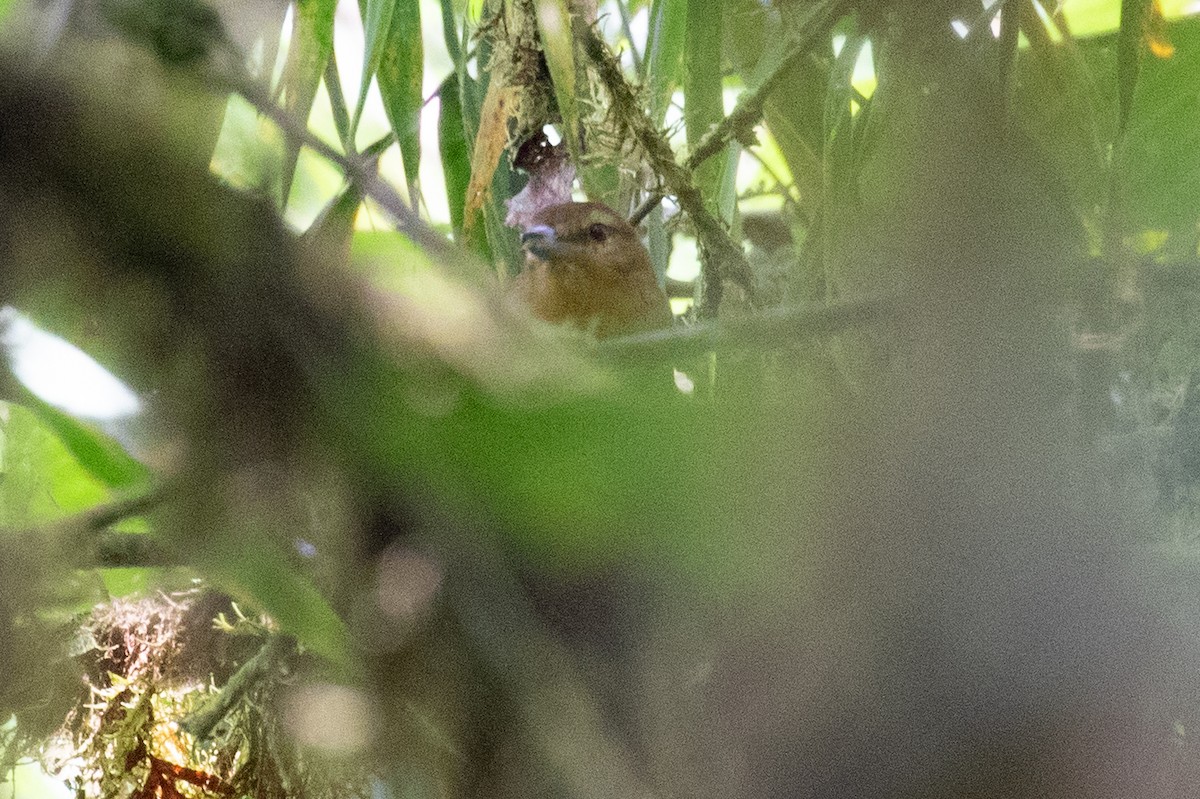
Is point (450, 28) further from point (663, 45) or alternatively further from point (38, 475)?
point (38, 475)

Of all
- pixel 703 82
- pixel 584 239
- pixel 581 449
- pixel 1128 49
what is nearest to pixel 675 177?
pixel 703 82

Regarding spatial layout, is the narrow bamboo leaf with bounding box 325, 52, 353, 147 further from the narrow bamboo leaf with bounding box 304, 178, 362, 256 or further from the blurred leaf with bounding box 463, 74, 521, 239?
the narrow bamboo leaf with bounding box 304, 178, 362, 256

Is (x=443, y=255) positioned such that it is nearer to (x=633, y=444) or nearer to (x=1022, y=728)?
(x=633, y=444)

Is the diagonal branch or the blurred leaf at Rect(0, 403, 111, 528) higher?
the diagonal branch

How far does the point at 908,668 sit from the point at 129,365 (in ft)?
1.45

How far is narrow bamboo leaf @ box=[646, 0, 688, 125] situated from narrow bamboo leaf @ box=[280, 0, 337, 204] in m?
0.34

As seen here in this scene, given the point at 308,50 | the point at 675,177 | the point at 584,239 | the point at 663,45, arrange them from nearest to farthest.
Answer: the point at 308,50 → the point at 675,177 → the point at 663,45 → the point at 584,239

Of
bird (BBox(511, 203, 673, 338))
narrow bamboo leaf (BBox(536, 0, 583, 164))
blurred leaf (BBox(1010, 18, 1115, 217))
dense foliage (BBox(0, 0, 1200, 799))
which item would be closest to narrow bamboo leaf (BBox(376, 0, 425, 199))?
dense foliage (BBox(0, 0, 1200, 799))

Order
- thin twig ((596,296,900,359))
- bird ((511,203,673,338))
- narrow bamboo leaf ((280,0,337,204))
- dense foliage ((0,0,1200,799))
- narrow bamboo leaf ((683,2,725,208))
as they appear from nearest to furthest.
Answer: dense foliage ((0,0,1200,799)) < thin twig ((596,296,900,359)) < narrow bamboo leaf ((280,0,337,204)) < narrow bamboo leaf ((683,2,725,208)) < bird ((511,203,673,338))

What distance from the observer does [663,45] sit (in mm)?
1023

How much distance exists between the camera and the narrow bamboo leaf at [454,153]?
1.02 metres

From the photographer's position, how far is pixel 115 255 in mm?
366

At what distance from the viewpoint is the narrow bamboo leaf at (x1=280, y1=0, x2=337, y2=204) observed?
0.72m

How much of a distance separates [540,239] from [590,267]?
0.07m
